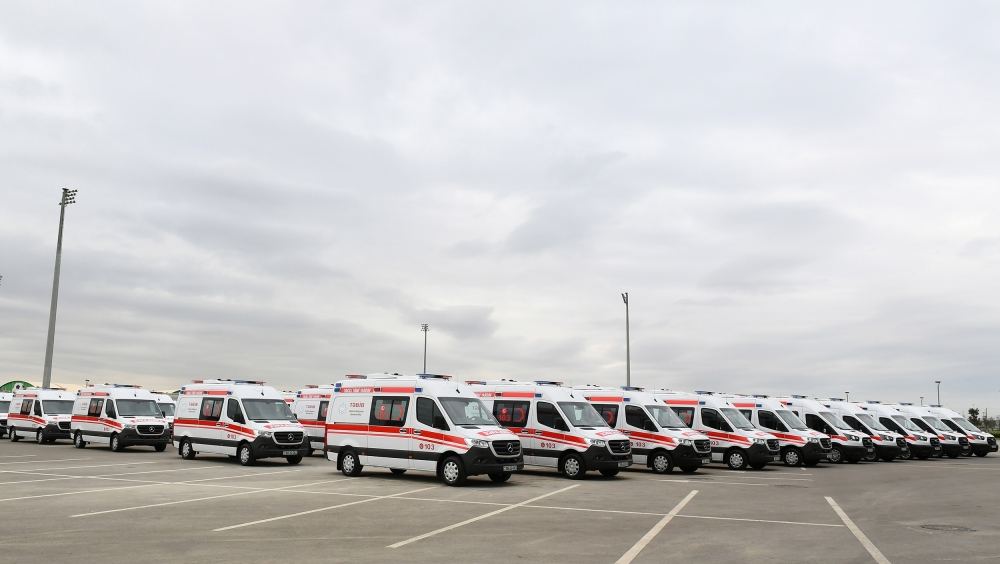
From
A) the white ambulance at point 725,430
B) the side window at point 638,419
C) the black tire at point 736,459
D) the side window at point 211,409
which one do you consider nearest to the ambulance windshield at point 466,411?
the side window at point 638,419

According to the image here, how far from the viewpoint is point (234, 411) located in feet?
85.5

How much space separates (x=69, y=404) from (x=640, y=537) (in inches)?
1340

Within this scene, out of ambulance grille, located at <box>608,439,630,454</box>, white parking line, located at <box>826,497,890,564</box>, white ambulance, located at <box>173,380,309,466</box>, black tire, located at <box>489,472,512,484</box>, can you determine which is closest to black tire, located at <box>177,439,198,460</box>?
white ambulance, located at <box>173,380,309,466</box>

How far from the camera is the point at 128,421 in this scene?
104ft

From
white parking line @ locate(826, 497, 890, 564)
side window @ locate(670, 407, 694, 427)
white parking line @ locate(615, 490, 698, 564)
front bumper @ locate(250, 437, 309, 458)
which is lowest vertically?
white parking line @ locate(615, 490, 698, 564)

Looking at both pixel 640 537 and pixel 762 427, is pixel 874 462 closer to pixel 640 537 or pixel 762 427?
pixel 762 427

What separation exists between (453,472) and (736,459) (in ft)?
36.0

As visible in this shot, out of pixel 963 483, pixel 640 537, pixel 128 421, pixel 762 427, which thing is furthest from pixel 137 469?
pixel 963 483

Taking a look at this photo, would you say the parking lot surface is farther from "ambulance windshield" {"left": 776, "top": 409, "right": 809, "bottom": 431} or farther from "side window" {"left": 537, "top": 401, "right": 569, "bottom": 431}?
Answer: "ambulance windshield" {"left": 776, "top": 409, "right": 809, "bottom": 431}

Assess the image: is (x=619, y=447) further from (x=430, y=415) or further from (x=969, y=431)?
(x=969, y=431)

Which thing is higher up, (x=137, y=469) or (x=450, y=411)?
(x=450, y=411)

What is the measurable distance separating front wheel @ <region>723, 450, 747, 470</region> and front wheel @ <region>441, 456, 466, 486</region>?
35.4 ft

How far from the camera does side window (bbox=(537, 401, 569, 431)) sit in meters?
22.2

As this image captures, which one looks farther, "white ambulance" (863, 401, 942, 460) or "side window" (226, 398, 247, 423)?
"white ambulance" (863, 401, 942, 460)
